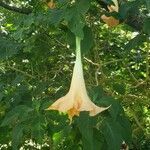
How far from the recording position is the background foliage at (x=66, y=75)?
1.79m

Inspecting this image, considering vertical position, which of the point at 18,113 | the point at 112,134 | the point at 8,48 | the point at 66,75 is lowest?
the point at 112,134

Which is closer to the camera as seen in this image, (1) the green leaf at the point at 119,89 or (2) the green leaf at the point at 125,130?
(2) the green leaf at the point at 125,130

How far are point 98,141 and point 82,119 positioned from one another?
112 mm

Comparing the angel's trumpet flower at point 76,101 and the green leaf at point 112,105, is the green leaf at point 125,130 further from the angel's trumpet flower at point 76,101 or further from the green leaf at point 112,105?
the angel's trumpet flower at point 76,101

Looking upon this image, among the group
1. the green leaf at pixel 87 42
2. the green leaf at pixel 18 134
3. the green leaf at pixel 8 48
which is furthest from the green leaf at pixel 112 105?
the green leaf at pixel 8 48

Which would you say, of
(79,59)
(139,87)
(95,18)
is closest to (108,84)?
(139,87)

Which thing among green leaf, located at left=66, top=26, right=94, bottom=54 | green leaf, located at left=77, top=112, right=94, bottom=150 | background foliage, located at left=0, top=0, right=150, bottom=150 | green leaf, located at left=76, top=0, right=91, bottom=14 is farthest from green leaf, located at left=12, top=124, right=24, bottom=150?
green leaf, located at left=76, top=0, right=91, bottom=14

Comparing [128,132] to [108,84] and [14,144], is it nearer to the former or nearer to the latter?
[14,144]

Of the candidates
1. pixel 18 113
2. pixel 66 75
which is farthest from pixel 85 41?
pixel 66 75

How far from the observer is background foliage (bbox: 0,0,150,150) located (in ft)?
5.88

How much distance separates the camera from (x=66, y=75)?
2.62 meters

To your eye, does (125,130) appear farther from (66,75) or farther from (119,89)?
(66,75)

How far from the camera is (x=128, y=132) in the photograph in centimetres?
191

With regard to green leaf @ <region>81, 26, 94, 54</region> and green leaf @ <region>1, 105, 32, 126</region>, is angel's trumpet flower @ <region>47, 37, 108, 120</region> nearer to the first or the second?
green leaf @ <region>81, 26, 94, 54</region>
